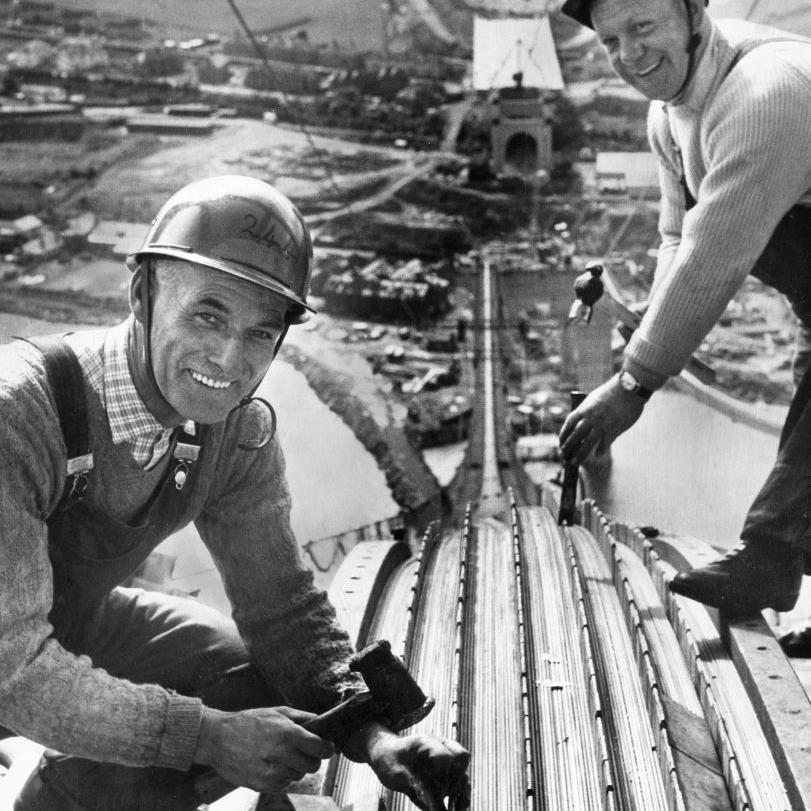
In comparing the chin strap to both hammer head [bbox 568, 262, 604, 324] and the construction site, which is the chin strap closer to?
hammer head [bbox 568, 262, 604, 324]

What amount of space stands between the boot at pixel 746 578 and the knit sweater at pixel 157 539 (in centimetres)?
147

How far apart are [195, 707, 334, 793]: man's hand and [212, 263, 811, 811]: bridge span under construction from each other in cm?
34

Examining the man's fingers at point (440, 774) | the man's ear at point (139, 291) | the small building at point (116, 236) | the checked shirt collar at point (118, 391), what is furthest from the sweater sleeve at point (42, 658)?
the small building at point (116, 236)

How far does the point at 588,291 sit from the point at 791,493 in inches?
37.8

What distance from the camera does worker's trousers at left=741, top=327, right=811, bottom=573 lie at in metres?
3.48

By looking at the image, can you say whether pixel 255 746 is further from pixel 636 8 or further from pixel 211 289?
pixel 636 8

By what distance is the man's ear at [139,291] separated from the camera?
2.27 meters

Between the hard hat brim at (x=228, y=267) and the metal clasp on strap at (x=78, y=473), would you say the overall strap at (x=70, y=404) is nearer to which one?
the metal clasp on strap at (x=78, y=473)

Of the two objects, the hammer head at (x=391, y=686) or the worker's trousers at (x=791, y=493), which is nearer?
the hammer head at (x=391, y=686)

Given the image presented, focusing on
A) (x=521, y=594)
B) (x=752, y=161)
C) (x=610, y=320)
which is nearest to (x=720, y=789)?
(x=521, y=594)

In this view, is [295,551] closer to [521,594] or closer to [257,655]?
[257,655]

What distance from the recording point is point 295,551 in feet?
8.96

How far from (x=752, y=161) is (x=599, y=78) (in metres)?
2.43

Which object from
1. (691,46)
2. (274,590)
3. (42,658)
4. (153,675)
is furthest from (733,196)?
(42,658)
